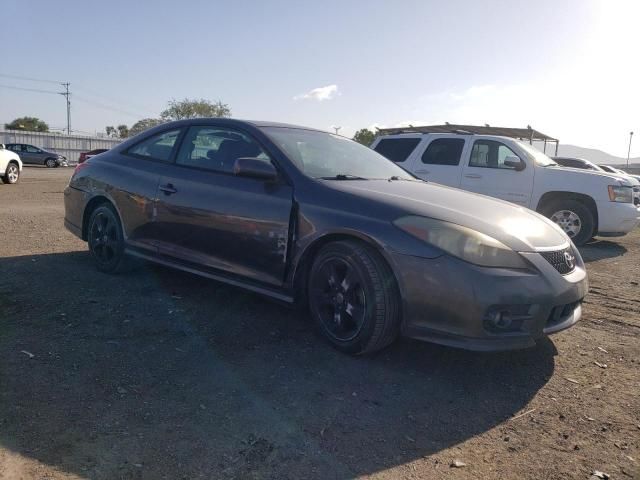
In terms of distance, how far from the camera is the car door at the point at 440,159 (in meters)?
9.44

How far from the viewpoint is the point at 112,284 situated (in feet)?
16.0

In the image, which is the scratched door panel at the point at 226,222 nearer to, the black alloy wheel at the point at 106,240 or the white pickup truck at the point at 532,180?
the black alloy wheel at the point at 106,240

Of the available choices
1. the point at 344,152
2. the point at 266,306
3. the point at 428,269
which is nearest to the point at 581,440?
the point at 428,269

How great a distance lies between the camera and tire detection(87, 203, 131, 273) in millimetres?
5027

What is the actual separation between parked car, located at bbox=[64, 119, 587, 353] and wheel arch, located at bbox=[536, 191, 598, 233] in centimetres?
513

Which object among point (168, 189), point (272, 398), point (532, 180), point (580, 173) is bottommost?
point (272, 398)

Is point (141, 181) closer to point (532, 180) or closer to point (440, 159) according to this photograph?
point (440, 159)

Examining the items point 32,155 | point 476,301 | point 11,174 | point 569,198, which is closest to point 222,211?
point 476,301

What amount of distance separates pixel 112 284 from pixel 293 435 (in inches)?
117

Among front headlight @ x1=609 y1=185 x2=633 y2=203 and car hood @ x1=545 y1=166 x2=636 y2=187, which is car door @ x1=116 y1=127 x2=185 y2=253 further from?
front headlight @ x1=609 y1=185 x2=633 y2=203

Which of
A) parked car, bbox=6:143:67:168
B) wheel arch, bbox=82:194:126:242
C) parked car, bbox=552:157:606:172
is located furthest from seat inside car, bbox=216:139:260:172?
parked car, bbox=6:143:67:168

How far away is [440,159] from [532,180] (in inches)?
63.2

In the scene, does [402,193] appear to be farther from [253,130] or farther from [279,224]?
[253,130]

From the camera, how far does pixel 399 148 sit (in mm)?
9969
